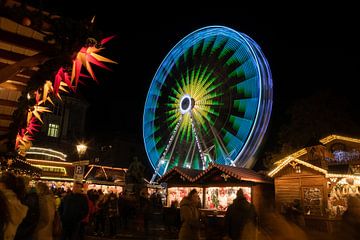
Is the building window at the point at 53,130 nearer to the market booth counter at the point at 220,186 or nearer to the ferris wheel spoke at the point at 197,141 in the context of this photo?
the ferris wheel spoke at the point at 197,141

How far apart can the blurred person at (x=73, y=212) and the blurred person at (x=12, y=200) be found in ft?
7.53

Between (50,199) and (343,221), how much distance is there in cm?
405

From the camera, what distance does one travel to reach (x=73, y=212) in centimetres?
631

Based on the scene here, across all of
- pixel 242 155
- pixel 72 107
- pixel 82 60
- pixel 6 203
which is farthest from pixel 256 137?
pixel 72 107

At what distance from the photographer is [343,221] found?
4.59 meters

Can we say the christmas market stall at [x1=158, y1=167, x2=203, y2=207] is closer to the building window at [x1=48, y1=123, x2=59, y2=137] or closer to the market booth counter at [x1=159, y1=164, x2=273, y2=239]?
the market booth counter at [x1=159, y1=164, x2=273, y2=239]

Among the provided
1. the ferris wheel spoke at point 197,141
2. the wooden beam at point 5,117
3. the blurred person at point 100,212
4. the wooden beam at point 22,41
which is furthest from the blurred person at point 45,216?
the ferris wheel spoke at point 197,141

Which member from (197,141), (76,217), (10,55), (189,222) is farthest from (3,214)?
(197,141)

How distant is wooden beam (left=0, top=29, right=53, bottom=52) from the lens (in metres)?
4.86

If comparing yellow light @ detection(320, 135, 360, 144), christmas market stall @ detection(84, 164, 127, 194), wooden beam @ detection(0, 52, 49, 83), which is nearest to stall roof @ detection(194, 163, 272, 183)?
yellow light @ detection(320, 135, 360, 144)

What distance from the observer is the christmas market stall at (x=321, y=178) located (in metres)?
13.1

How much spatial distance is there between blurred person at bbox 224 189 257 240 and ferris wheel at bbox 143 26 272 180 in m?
11.4

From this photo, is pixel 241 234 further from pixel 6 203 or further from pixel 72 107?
pixel 72 107

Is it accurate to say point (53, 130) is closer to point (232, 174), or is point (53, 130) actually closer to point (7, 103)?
point (232, 174)
